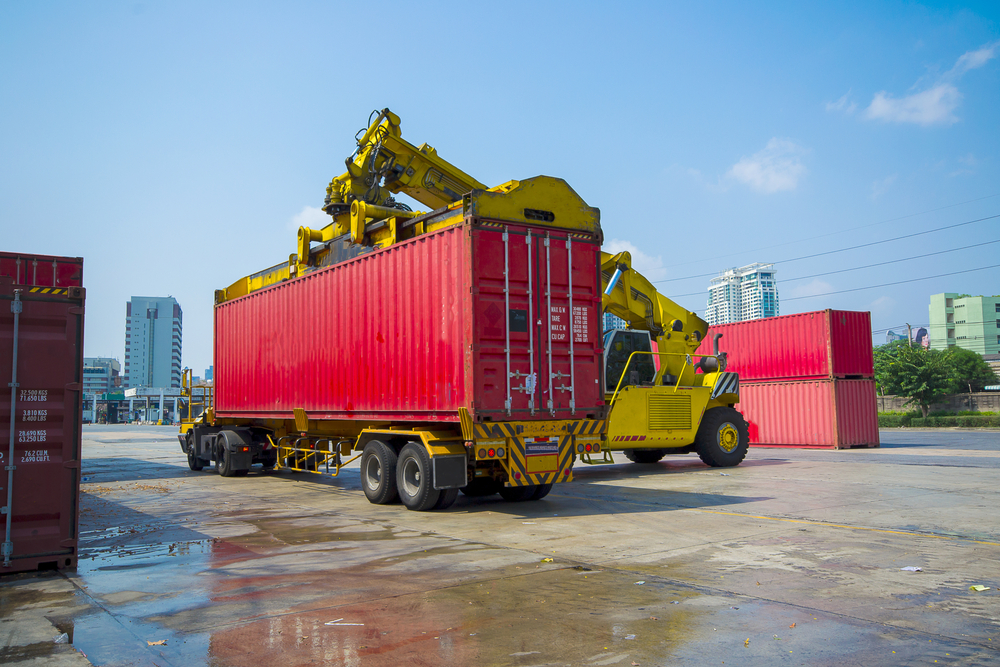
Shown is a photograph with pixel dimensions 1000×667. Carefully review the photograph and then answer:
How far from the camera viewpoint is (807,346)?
2350 centimetres

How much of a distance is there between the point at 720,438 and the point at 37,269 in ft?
44.5

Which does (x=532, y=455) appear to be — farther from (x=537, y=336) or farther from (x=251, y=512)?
(x=251, y=512)

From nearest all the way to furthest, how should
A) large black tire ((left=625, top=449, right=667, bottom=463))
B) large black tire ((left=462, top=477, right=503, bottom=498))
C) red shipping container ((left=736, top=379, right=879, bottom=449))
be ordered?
large black tire ((left=462, top=477, right=503, bottom=498)), large black tire ((left=625, top=449, right=667, bottom=463)), red shipping container ((left=736, top=379, right=879, bottom=449))

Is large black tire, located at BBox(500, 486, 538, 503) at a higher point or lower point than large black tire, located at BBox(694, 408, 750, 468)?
lower

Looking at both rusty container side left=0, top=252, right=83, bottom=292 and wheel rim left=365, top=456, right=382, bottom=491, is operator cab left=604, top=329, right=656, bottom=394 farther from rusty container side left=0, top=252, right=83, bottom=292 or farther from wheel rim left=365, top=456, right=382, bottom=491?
rusty container side left=0, top=252, right=83, bottom=292

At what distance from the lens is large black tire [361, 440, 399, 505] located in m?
10.6

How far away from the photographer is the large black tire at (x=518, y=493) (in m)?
11.1

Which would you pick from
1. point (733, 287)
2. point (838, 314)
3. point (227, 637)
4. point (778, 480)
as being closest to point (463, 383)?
point (227, 637)

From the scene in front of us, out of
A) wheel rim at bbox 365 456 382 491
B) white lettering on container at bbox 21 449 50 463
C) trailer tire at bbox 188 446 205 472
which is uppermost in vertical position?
white lettering on container at bbox 21 449 50 463

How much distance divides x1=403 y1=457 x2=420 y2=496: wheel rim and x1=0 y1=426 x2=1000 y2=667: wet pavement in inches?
16.3

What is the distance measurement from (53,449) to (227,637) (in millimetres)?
3228

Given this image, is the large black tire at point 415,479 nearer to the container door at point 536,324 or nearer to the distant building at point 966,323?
the container door at point 536,324

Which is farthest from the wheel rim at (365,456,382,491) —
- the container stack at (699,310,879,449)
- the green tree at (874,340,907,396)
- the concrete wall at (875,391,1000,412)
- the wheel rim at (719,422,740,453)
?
the concrete wall at (875,391,1000,412)

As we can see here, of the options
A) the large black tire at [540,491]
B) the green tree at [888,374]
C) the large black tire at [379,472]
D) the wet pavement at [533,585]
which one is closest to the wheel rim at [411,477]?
the large black tire at [379,472]
